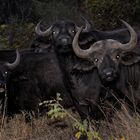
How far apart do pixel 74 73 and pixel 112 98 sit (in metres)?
0.85

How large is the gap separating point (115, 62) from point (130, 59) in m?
0.58

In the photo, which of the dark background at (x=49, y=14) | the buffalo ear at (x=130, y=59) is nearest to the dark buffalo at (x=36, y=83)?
the buffalo ear at (x=130, y=59)

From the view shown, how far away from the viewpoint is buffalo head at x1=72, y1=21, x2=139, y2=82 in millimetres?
9000

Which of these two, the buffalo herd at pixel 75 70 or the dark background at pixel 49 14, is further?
the dark background at pixel 49 14


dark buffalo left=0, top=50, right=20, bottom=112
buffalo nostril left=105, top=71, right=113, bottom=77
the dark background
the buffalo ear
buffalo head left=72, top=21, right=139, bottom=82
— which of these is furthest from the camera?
the dark background

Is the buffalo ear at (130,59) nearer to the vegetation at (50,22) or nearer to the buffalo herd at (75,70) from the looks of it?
the buffalo herd at (75,70)

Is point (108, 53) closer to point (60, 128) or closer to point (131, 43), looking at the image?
point (131, 43)

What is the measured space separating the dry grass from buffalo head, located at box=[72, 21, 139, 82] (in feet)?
2.48

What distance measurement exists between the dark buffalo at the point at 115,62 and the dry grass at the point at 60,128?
452 millimetres

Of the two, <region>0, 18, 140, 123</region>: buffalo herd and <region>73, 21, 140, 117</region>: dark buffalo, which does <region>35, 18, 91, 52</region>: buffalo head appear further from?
<region>73, 21, 140, 117</region>: dark buffalo

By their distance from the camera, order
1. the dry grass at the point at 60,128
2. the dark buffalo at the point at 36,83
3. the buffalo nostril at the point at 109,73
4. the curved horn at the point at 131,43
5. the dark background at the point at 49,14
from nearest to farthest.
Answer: the dry grass at the point at 60,128, the buffalo nostril at the point at 109,73, the curved horn at the point at 131,43, the dark buffalo at the point at 36,83, the dark background at the point at 49,14

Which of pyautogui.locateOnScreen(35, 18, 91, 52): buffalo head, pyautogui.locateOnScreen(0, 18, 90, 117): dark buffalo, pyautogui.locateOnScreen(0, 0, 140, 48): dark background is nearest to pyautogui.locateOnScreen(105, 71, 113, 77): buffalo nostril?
pyautogui.locateOnScreen(35, 18, 91, 52): buffalo head

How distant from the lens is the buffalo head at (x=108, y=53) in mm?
9000

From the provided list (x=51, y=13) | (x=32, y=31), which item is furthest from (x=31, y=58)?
(x=51, y=13)
